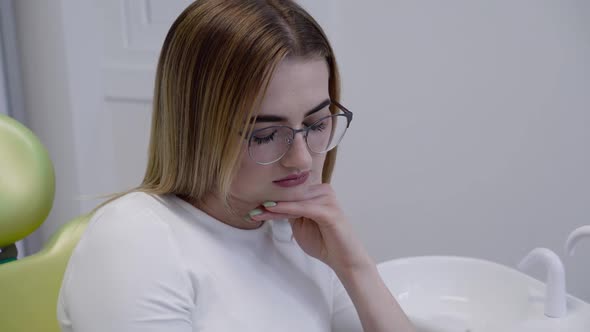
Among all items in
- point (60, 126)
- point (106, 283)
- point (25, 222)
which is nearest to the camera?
point (106, 283)

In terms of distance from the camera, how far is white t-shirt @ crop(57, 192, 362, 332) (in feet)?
2.42

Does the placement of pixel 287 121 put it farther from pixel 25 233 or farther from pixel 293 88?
pixel 25 233

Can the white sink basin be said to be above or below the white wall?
below

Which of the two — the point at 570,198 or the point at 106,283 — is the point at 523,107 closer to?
the point at 570,198

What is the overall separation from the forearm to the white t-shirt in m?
0.06

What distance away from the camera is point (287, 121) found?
0.79m

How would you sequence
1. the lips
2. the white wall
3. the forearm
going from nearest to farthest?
the lips < the forearm < the white wall

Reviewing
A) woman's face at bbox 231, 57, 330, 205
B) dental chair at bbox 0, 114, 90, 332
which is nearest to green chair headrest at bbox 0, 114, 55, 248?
dental chair at bbox 0, 114, 90, 332

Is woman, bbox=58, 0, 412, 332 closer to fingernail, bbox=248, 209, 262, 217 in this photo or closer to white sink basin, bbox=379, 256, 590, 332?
fingernail, bbox=248, 209, 262, 217

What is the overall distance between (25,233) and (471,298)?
32.8 inches

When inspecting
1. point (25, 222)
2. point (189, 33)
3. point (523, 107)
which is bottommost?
point (25, 222)

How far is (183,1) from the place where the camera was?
1719mm

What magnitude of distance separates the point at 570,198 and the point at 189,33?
3.65 feet

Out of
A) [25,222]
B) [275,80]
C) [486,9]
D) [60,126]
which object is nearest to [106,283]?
[275,80]
